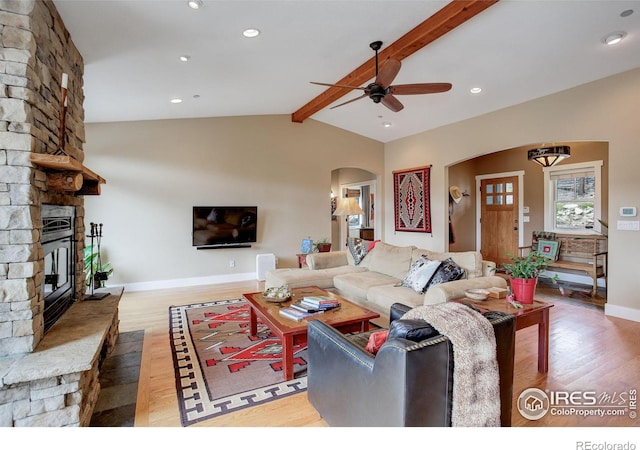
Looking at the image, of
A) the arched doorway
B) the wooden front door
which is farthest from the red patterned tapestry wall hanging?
the wooden front door

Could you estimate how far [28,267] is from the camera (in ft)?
6.64

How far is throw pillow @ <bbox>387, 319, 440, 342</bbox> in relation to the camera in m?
1.49

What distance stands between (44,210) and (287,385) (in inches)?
85.1

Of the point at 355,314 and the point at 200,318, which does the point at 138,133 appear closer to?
the point at 200,318

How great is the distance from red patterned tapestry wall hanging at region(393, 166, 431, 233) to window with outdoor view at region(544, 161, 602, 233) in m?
2.31

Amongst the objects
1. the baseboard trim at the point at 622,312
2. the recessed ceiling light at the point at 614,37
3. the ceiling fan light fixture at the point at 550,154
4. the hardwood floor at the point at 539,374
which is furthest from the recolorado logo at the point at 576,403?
the ceiling fan light fixture at the point at 550,154

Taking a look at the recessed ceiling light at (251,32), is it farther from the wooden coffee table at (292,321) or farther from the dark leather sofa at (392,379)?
the dark leather sofa at (392,379)

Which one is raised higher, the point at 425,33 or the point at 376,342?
the point at 425,33

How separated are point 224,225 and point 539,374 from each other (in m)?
5.06

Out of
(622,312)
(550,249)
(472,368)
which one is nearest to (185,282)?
(472,368)

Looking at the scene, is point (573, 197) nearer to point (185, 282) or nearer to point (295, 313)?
point (295, 313)

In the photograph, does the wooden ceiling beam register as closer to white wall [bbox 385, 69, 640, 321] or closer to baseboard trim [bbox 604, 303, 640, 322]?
white wall [bbox 385, 69, 640, 321]

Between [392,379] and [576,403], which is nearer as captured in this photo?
[392,379]
